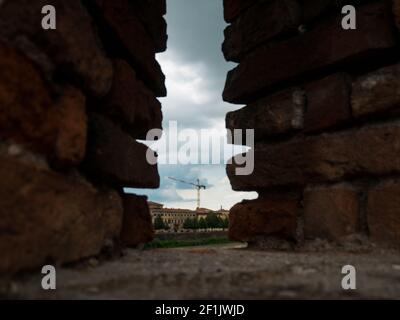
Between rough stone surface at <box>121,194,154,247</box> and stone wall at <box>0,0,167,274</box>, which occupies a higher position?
stone wall at <box>0,0,167,274</box>

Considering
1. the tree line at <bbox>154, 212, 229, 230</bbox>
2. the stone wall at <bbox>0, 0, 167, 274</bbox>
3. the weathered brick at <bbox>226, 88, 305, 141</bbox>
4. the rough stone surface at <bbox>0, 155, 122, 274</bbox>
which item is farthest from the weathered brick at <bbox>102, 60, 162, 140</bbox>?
the tree line at <bbox>154, 212, 229, 230</bbox>

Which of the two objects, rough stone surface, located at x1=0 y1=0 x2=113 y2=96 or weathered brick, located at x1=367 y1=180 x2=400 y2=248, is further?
weathered brick, located at x1=367 y1=180 x2=400 y2=248

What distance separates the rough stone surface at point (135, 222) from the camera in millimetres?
1818

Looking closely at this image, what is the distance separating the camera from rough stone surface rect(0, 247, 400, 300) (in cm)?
93

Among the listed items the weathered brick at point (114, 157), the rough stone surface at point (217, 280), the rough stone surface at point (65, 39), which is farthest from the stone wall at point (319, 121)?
the rough stone surface at point (65, 39)

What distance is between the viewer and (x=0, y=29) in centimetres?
106

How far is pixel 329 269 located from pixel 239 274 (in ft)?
1.12

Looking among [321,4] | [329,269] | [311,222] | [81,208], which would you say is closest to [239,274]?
[329,269]

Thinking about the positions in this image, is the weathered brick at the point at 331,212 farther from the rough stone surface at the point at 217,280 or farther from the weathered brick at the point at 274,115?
the weathered brick at the point at 274,115

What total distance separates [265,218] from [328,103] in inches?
28.7

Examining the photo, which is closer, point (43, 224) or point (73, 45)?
point (43, 224)

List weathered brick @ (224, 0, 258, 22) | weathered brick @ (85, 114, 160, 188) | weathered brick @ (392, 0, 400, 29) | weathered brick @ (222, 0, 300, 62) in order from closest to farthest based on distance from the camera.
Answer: weathered brick @ (85, 114, 160, 188), weathered brick @ (392, 0, 400, 29), weathered brick @ (222, 0, 300, 62), weathered brick @ (224, 0, 258, 22)

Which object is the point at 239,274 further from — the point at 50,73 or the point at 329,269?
the point at 50,73

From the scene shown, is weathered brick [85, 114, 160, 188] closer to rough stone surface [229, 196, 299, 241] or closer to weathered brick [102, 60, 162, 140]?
weathered brick [102, 60, 162, 140]
